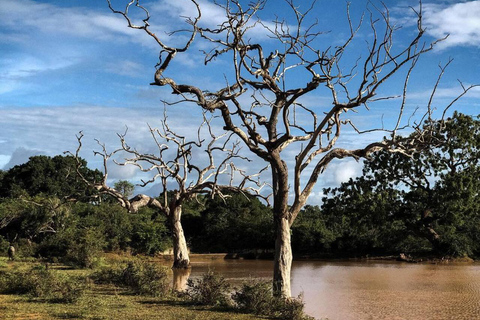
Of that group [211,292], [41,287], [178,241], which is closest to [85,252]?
[178,241]

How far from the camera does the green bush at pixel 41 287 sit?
10566 millimetres

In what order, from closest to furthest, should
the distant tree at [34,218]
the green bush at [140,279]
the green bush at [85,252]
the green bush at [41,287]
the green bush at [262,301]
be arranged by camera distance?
Result: the green bush at [262,301]
the green bush at [41,287]
the green bush at [140,279]
the green bush at [85,252]
the distant tree at [34,218]

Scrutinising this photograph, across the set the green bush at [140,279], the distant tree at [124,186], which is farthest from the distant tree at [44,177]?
the green bush at [140,279]

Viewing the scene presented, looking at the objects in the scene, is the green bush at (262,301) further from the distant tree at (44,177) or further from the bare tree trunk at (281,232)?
the distant tree at (44,177)

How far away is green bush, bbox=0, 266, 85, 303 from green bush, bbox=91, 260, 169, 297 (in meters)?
1.58

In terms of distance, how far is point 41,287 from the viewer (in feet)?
36.7

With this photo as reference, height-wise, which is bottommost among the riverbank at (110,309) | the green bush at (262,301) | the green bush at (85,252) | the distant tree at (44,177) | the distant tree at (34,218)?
the riverbank at (110,309)

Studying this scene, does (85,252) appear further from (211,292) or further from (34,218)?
(211,292)

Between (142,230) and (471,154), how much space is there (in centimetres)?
1819

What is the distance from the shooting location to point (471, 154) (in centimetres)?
2794

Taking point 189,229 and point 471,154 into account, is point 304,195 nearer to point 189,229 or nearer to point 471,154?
point 471,154

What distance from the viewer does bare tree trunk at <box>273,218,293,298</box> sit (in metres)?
10.7

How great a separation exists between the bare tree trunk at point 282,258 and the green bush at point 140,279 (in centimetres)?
296

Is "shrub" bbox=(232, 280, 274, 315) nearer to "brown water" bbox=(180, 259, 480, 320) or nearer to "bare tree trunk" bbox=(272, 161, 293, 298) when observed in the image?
"brown water" bbox=(180, 259, 480, 320)
